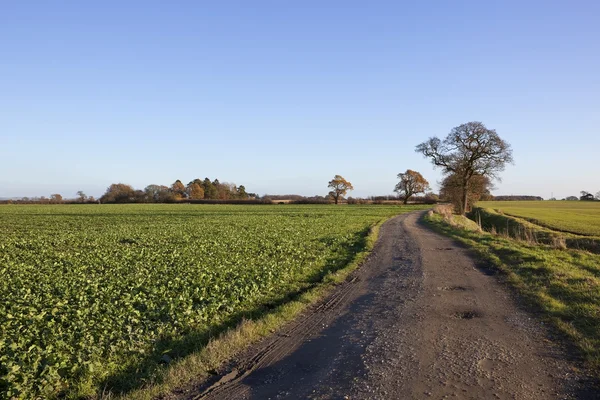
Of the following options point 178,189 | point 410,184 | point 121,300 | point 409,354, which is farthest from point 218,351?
point 178,189

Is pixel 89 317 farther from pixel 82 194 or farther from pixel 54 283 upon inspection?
pixel 82 194

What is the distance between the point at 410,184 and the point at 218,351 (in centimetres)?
11940

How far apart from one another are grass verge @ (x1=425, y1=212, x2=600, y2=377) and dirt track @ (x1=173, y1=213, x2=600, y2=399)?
493 mm

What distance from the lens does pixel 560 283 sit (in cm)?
1092

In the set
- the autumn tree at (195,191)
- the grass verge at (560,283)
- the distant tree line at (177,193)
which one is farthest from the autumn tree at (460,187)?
the autumn tree at (195,191)

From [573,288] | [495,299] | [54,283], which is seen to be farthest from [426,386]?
[54,283]

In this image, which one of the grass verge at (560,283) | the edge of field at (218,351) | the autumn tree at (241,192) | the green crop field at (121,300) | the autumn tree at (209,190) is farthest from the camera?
the autumn tree at (241,192)

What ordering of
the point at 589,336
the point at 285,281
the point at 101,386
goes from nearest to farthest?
the point at 101,386
the point at 589,336
the point at 285,281

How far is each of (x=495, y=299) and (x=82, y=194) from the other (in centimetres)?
14227

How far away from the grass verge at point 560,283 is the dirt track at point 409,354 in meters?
0.49

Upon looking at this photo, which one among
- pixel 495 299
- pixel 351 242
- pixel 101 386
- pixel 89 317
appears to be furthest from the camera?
pixel 351 242

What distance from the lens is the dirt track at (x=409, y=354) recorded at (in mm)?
5152

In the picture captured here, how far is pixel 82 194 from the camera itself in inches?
5133

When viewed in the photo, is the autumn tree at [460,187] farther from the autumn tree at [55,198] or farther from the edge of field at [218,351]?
the autumn tree at [55,198]
